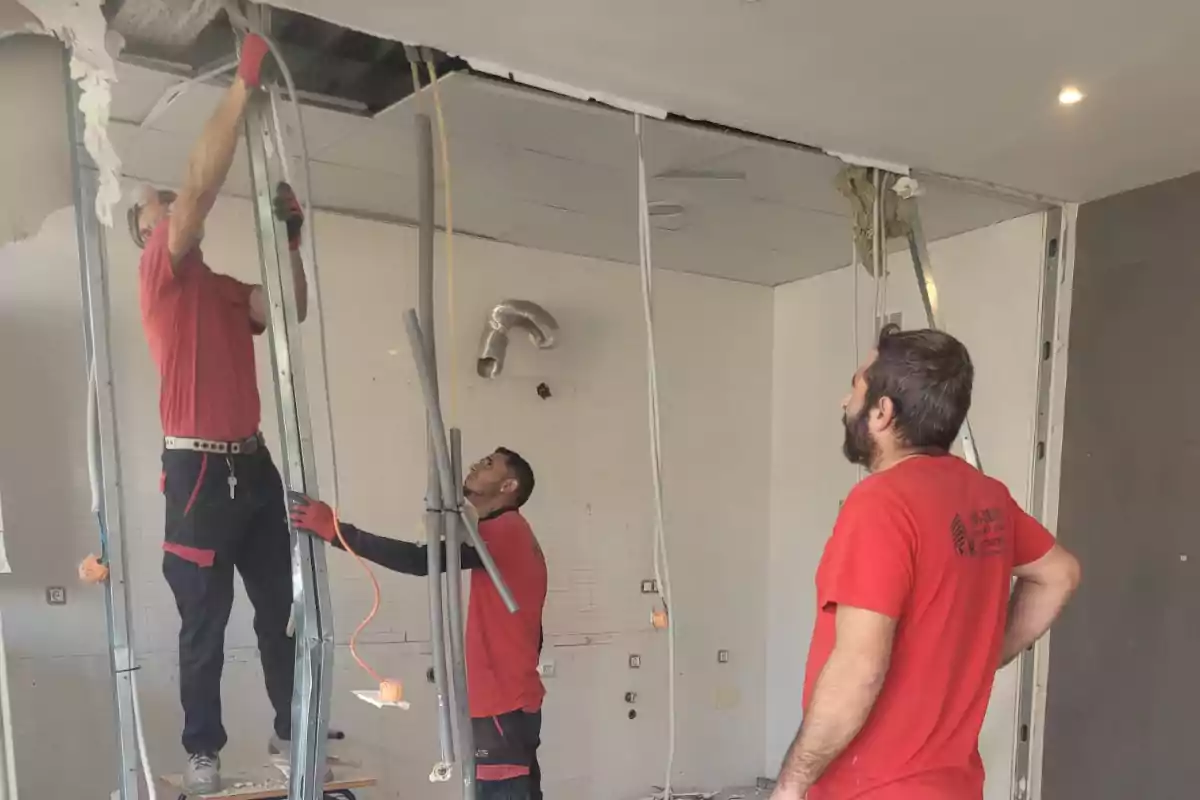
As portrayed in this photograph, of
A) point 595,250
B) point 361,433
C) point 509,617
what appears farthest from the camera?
point 595,250

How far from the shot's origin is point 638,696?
156 inches

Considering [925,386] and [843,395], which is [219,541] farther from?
[843,395]

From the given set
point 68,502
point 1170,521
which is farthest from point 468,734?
point 1170,521

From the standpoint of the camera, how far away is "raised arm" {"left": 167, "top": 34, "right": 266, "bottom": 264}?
67.3 inches

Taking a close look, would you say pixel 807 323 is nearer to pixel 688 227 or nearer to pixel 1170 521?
pixel 688 227

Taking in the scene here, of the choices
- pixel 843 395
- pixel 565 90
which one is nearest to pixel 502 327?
pixel 843 395

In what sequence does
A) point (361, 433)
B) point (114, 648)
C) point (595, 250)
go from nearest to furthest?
point (114, 648), point (361, 433), point (595, 250)

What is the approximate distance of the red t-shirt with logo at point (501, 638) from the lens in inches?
104

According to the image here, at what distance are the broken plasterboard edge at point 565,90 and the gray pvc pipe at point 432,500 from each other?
0.30 m

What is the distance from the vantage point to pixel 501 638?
2684mm

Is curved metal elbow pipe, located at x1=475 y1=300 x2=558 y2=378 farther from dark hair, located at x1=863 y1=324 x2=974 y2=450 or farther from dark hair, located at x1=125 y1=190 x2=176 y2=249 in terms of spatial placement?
dark hair, located at x1=863 y1=324 x2=974 y2=450

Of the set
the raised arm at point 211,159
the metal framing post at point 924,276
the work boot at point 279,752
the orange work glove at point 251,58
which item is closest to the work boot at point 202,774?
the work boot at point 279,752

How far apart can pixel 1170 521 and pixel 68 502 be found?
10.3ft

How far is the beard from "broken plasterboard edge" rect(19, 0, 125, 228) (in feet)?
4.61
